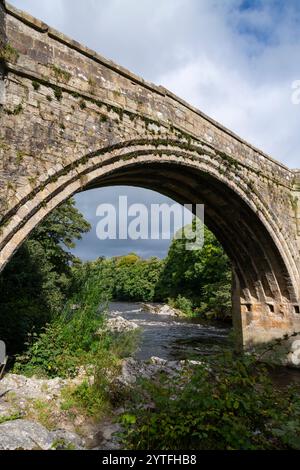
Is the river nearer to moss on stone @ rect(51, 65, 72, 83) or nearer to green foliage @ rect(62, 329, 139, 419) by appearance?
green foliage @ rect(62, 329, 139, 419)

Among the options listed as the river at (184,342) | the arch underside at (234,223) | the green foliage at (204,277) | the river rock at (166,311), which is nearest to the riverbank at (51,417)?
the river at (184,342)

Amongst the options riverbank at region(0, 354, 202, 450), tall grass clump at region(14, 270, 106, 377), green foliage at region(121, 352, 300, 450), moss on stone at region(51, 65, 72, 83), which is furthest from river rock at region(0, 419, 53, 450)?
moss on stone at region(51, 65, 72, 83)

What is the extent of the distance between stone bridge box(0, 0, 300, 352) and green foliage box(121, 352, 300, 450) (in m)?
2.83

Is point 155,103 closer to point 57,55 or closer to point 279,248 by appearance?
point 57,55

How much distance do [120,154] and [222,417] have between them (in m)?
4.63

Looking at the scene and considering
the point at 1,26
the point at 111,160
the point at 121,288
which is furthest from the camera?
the point at 121,288

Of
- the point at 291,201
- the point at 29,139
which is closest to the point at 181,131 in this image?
the point at 29,139

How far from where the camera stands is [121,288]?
50.4 metres

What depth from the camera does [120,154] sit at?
6160 millimetres

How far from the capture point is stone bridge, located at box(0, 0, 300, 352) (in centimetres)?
490

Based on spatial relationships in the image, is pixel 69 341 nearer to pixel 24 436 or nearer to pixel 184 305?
pixel 24 436
